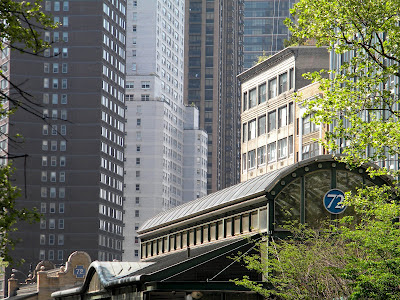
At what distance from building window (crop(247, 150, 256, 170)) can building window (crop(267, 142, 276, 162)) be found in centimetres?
434

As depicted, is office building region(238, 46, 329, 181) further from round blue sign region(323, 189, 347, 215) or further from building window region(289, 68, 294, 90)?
round blue sign region(323, 189, 347, 215)

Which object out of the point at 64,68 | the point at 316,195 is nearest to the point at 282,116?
the point at 316,195

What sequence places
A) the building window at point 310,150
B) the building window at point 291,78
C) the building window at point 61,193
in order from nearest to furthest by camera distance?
the building window at point 310,150
the building window at point 291,78
the building window at point 61,193

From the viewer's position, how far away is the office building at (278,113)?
102 m

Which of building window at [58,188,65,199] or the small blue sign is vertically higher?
building window at [58,188,65,199]

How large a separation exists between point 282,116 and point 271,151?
5.07m

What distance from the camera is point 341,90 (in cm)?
3075

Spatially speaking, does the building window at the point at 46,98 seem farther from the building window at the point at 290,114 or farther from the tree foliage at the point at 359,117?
the tree foliage at the point at 359,117

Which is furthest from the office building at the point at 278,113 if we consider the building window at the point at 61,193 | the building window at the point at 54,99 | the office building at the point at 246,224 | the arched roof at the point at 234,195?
the building window at the point at 54,99

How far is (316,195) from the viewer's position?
4434 cm

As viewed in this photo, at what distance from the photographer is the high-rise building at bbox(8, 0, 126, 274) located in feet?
558

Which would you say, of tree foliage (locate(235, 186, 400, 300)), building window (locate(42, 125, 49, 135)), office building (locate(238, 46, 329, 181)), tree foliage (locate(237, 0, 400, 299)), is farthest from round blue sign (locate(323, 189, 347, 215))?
building window (locate(42, 125, 49, 135))

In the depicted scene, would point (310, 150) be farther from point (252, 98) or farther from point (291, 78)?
point (252, 98)

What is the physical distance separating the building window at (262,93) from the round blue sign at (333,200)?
228 ft
